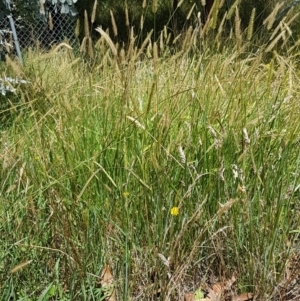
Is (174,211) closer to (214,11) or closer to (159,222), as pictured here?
(159,222)

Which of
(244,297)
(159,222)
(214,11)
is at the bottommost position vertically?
(244,297)

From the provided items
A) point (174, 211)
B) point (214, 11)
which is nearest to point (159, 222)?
point (174, 211)

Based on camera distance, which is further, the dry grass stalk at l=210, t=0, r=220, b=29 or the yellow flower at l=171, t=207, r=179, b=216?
the dry grass stalk at l=210, t=0, r=220, b=29

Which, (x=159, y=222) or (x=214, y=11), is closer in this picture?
(x=159, y=222)

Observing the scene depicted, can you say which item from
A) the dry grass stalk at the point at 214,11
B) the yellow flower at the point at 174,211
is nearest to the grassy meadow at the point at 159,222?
the yellow flower at the point at 174,211

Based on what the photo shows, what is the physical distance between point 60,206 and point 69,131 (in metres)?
0.42

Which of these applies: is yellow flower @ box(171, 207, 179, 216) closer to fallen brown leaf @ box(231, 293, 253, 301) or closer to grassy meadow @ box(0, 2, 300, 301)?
grassy meadow @ box(0, 2, 300, 301)

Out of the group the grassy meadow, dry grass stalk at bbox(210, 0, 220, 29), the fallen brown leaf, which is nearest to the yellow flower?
the grassy meadow

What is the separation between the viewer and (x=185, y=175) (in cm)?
154

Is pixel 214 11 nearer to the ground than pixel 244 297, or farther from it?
farther from it

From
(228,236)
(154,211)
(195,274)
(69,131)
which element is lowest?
(195,274)

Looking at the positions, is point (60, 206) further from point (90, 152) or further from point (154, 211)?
point (90, 152)

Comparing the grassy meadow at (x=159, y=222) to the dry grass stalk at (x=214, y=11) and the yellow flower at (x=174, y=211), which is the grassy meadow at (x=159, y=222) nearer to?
the yellow flower at (x=174, y=211)

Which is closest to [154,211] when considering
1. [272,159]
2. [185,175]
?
[185,175]
